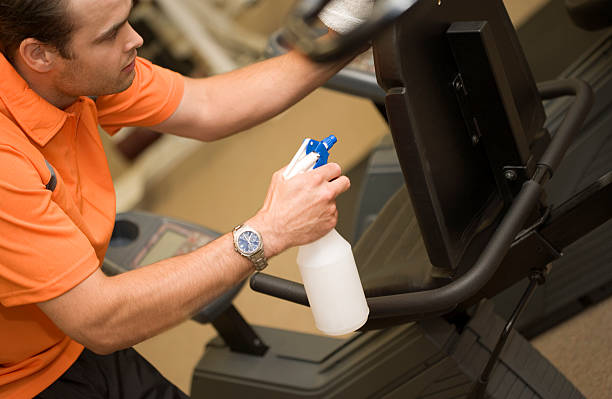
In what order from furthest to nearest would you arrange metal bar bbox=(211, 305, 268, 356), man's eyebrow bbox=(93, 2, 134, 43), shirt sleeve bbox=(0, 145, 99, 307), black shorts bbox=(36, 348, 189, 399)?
metal bar bbox=(211, 305, 268, 356) < black shorts bbox=(36, 348, 189, 399) < man's eyebrow bbox=(93, 2, 134, 43) < shirt sleeve bbox=(0, 145, 99, 307)

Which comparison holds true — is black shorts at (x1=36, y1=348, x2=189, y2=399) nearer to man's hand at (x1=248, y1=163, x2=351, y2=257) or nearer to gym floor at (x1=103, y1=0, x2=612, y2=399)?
gym floor at (x1=103, y1=0, x2=612, y2=399)

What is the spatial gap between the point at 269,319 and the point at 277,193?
122cm

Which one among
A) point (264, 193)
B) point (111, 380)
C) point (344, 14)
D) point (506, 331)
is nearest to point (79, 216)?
point (111, 380)

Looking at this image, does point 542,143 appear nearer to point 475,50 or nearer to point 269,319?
point 475,50

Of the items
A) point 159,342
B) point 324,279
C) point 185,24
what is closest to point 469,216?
point 324,279

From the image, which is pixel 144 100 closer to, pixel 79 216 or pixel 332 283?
pixel 79 216

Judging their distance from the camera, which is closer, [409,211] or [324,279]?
[324,279]

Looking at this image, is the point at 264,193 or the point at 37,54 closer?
the point at 37,54

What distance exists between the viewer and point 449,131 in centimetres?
113

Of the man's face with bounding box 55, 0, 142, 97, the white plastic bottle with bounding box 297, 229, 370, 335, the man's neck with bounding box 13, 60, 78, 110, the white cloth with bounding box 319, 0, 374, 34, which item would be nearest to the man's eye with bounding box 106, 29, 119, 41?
the man's face with bounding box 55, 0, 142, 97

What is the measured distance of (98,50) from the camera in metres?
1.18

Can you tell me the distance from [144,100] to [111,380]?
0.55 meters

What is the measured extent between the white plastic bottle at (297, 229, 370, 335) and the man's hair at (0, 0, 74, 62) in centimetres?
50

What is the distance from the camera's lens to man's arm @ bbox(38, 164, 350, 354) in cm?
108
